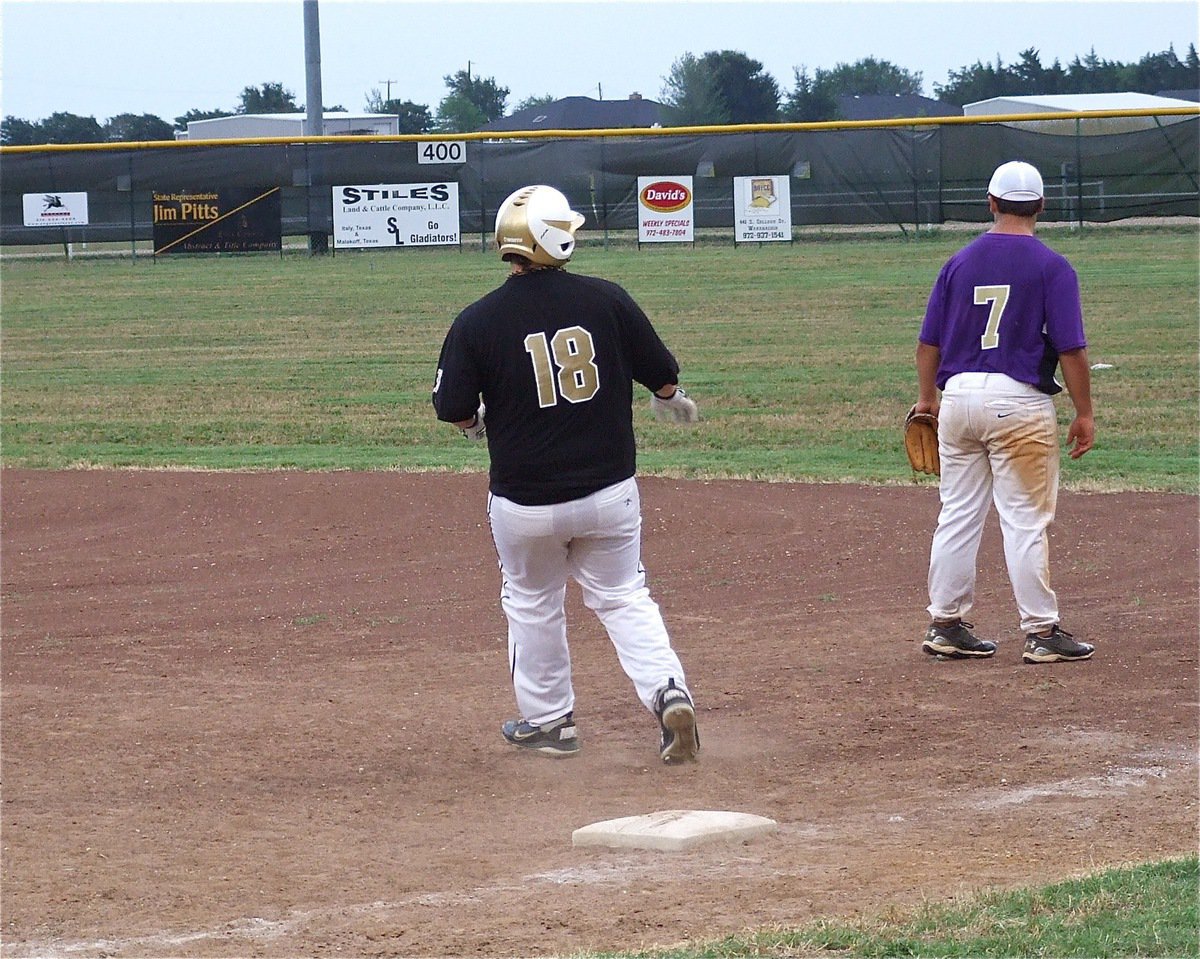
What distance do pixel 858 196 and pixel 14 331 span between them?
14.9 m

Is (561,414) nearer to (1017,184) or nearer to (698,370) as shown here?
(1017,184)

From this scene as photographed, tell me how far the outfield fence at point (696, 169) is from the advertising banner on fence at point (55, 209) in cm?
13

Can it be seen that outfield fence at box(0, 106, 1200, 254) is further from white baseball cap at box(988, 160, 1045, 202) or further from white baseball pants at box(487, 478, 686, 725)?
white baseball pants at box(487, 478, 686, 725)

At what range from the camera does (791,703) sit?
247 inches

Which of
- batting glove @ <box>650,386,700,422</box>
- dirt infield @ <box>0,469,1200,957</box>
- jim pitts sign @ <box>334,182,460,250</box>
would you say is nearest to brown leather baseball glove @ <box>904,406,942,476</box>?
dirt infield @ <box>0,469,1200,957</box>

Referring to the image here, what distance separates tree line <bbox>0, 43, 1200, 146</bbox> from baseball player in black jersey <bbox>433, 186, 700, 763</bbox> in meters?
59.6

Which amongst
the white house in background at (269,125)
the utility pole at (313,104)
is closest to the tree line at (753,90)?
the white house in background at (269,125)

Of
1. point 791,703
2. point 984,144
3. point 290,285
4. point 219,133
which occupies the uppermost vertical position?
point 219,133

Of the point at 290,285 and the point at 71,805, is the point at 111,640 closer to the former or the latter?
the point at 71,805

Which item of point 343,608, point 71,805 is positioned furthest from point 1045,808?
point 343,608

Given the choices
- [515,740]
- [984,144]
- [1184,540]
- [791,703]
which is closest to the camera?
[515,740]

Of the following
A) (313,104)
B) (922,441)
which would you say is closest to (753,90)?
(313,104)

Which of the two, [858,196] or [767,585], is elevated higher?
[858,196]

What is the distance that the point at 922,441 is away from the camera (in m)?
7.36
